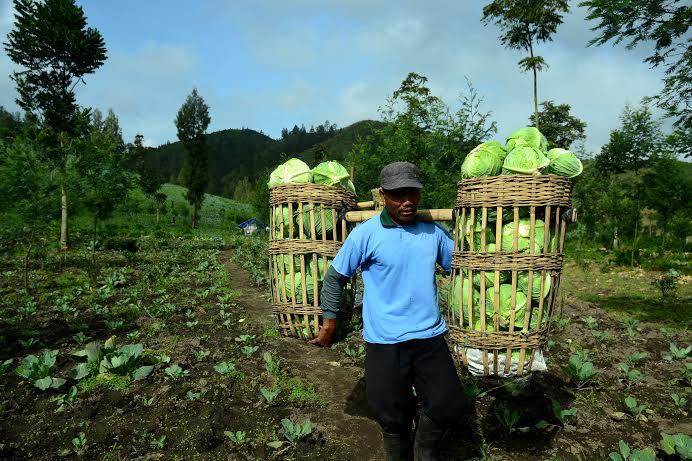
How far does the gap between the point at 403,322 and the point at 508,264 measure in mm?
847

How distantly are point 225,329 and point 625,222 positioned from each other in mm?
17913

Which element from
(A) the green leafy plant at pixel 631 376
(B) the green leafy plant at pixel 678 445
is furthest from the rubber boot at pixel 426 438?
(A) the green leafy plant at pixel 631 376

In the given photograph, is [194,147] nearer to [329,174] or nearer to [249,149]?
[329,174]

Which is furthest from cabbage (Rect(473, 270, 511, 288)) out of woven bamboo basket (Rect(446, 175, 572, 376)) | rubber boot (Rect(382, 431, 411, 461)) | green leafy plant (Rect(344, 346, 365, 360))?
green leafy plant (Rect(344, 346, 365, 360))

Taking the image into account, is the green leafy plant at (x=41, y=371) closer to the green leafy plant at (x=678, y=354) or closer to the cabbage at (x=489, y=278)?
the cabbage at (x=489, y=278)

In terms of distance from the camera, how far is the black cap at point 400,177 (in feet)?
10.2

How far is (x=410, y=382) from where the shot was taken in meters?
3.24

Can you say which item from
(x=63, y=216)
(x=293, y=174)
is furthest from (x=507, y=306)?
(x=63, y=216)

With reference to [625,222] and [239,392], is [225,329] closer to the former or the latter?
[239,392]

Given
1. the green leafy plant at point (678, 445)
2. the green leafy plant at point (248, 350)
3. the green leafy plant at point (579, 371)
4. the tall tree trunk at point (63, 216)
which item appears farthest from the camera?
the tall tree trunk at point (63, 216)

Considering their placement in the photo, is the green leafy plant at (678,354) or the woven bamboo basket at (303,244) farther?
the green leafy plant at (678,354)

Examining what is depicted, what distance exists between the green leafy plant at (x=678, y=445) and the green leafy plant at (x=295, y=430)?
299 centimetres

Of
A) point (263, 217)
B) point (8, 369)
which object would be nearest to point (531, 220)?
point (8, 369)

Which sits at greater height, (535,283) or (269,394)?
(535,283)
